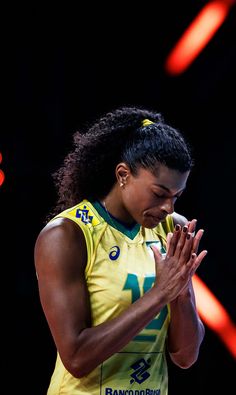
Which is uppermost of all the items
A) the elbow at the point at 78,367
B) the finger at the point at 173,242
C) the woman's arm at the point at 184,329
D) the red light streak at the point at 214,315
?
the finger at the point at 173,242

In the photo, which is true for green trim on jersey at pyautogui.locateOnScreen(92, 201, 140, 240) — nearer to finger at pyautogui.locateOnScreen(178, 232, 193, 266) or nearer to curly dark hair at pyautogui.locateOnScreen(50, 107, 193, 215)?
curly dark hair at pyautogui.locateOnScreen(50, 107, 193, 215)

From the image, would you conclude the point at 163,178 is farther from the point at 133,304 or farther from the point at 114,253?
the point at 133,304

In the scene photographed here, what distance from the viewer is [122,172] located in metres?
1.74

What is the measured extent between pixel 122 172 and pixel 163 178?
0.45ft

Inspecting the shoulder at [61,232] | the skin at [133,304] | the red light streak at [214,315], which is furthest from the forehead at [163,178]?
the red light streak at [214,315]

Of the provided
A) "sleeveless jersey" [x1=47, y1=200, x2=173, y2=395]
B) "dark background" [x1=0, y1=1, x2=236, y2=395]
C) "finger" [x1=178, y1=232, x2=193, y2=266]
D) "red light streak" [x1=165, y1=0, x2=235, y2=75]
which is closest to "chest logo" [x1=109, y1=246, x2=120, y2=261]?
"sleeveless jersey" [x1=47, y1=200, x2=173, y2=395]

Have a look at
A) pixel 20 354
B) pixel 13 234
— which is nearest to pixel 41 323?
pixel 20 354

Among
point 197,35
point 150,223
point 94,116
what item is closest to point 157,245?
point 150,223

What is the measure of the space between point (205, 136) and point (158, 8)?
653 mm

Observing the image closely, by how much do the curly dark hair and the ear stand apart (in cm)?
2

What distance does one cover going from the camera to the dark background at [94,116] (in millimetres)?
2770

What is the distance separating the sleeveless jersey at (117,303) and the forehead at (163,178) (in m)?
0.17

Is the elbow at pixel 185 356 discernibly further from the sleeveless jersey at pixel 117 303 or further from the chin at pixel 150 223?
the chin at pixel 150 223

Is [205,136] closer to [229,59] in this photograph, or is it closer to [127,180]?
[229,59]
